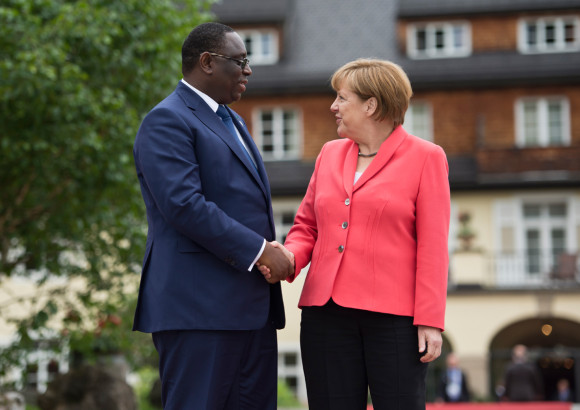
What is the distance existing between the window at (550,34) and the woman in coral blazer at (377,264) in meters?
26.4

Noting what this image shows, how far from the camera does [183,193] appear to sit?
391 cm

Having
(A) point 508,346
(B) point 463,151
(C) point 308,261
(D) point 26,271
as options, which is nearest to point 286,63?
(B) point 463,151

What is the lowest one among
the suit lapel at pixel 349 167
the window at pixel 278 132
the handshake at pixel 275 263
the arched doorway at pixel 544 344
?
the arched doorway at pixel 544 344

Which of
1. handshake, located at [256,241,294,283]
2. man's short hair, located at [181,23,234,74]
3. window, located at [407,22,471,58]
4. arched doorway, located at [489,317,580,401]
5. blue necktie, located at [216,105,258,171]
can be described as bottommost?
arched doorway, located at [489,317,580,401]

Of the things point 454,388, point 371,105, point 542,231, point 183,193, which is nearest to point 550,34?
point 542,231

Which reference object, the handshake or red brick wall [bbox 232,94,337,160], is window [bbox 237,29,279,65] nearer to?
red brick wall [bbox 232,94,337,160]

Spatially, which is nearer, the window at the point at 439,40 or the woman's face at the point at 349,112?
the woman's face at the point at 349,112

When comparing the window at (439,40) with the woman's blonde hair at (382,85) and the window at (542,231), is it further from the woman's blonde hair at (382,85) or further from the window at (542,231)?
the woman's blonde hair at (382,85)

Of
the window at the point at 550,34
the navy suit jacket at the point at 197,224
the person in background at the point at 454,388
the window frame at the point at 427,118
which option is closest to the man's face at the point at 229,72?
the navy suit jacket at the point at 197,224

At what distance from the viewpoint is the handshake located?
405 centimetres

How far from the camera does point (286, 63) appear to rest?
98.1 ft

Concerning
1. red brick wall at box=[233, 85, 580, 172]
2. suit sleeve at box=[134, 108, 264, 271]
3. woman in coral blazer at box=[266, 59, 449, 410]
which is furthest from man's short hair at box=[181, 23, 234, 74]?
red brick wall at box=[233, 85, 580, 172]

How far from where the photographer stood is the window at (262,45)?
30.4 meters

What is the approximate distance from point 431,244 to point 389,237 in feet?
0.60
